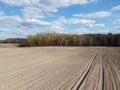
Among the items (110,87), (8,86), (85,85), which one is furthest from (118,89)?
(8,86)

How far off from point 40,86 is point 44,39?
8196 centimetres

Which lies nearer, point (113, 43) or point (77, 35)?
point (113, 43)

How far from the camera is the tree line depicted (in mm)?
87562

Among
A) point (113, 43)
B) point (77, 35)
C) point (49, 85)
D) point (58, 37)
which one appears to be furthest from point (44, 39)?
point (49, 85)

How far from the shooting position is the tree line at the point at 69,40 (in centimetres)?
8756

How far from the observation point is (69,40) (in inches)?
3531

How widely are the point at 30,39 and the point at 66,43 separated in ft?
55.7

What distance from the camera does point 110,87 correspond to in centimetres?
802

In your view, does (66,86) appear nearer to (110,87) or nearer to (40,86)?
(40,86)

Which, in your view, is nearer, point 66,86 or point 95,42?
point 66,86

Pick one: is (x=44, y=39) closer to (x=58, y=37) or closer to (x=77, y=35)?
(x=58, y=37)

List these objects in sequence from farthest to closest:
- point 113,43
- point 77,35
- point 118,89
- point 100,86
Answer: point 77,35 < point 113,43 < point 100,86 < point 118,89

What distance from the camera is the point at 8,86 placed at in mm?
7918

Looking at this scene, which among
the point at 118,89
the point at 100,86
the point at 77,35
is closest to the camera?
the point at 118,89
